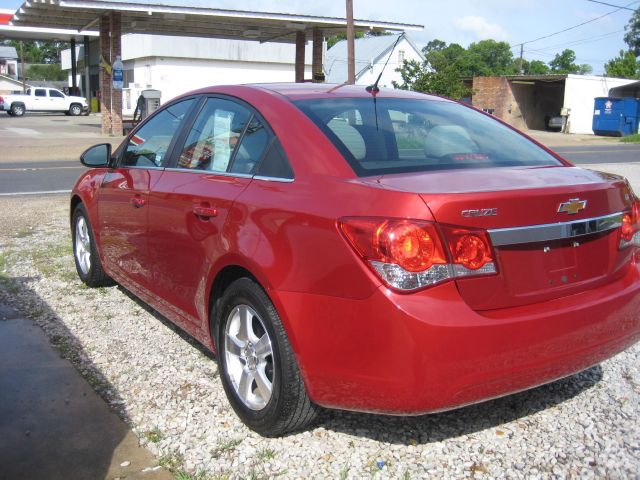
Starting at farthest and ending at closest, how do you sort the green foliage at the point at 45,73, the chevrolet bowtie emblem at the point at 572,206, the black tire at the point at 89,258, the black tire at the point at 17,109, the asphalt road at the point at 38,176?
the green foliage at the point at 45,73
the black tire at the point at 17,109
the asphalt road at the point at 38,176
the black tire at the point at 89,258
the chevrolet bowtie emblem at the point at 572,206

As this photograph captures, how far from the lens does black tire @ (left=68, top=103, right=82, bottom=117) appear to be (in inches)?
1849

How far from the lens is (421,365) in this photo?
260 cm

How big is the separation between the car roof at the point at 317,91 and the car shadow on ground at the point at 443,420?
1.67 m

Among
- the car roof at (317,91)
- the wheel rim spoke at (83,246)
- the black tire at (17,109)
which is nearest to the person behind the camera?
the car roof at (317,91)

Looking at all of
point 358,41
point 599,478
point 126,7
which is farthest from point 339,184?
point 358,41

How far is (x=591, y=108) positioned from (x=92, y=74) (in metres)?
39.0

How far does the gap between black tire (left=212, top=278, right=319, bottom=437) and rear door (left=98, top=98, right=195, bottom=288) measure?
1245 millimetres

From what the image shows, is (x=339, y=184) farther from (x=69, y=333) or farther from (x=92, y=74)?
(x=92, y=74)

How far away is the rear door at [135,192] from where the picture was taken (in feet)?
14.3

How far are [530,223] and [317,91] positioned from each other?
1551 millimetres

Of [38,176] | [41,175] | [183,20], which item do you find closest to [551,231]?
[38,176]

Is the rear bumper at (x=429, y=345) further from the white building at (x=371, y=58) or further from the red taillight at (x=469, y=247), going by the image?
the white building at (x=371, y=58)

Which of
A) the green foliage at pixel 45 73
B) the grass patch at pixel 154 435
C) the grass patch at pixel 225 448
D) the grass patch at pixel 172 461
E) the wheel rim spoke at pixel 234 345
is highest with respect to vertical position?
the green foliage at pixel 45 73

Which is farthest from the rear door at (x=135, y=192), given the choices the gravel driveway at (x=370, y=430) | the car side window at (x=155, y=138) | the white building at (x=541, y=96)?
the white building at (x=541, y=96)
